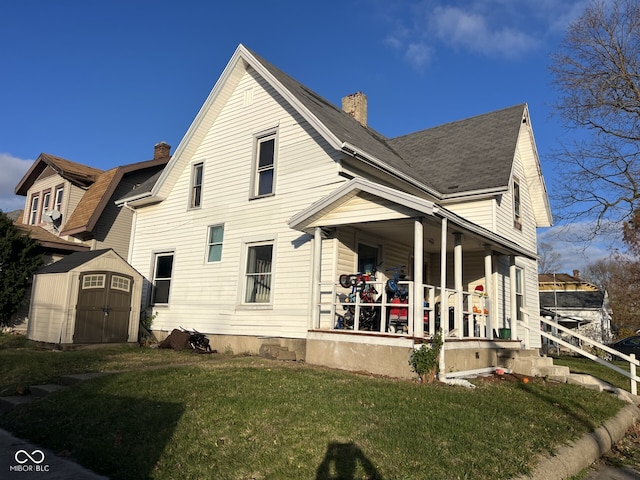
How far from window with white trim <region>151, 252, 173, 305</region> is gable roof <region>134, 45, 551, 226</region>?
208 cm

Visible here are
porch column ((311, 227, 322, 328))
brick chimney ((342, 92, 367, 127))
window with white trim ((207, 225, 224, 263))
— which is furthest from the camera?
brick chimney ((342, 92, 367, 127))

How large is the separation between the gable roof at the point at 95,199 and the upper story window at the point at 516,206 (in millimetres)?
15609

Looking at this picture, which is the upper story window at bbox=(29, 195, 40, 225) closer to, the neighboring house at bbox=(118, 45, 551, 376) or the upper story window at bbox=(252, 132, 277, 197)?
the neighboring house at bbox=(118, 45, 551, 376)

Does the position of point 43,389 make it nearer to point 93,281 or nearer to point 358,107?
point 93,281

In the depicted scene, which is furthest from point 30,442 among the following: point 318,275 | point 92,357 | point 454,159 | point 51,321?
point 454,159

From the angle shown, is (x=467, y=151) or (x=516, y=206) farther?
(x=516, y=206)

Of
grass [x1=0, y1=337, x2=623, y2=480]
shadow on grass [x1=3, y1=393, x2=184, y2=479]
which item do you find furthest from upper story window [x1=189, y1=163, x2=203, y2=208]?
shadow on grass [x1=3, y1=393, x2=184, y2=479]

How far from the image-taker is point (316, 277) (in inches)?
424

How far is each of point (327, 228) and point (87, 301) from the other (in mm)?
7261

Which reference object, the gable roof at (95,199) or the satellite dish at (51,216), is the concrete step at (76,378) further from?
the satellite dish at (51,216)

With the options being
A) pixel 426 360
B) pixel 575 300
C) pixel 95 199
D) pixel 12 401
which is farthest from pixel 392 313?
pixel 575 300

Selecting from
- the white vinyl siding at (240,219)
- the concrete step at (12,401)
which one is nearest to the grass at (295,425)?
the concrete step at (12,401)

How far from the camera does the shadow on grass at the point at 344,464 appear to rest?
14.4ft

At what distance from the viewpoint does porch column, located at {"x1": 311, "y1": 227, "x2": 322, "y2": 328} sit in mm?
10633
